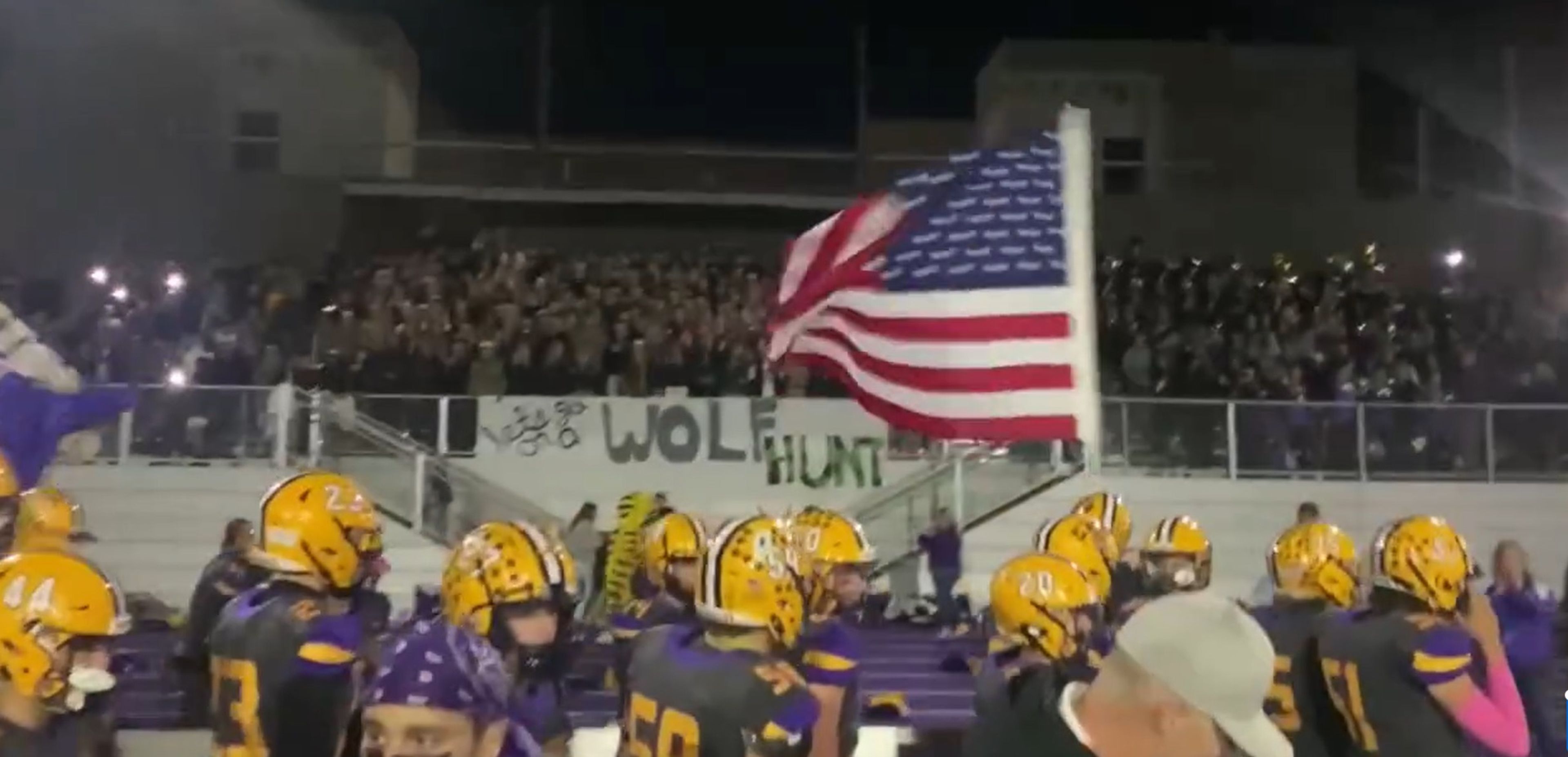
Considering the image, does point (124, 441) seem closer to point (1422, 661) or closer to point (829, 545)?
point (829, 545)

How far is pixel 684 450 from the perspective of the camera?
16.1m

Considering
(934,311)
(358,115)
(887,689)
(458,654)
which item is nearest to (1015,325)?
(934,311)

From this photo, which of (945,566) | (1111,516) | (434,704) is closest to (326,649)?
(434,704)

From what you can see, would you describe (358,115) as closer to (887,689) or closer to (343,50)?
(343,50)

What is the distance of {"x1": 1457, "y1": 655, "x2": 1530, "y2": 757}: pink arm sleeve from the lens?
4516 mm

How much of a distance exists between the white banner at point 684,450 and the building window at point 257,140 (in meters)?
10.9

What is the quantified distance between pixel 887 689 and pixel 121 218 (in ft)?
53.1

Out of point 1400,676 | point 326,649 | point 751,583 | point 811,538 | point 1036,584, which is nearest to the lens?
point 751,583

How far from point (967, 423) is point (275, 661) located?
4.10 m

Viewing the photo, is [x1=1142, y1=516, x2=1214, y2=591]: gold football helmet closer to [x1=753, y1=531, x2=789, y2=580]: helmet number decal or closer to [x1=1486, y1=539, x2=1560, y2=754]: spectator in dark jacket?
[x1=1486, y1=539, x2=1560, y2=754]: spectator in dark jacket

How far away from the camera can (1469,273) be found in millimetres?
23797

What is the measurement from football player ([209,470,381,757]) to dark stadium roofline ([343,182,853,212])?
18.8 meters

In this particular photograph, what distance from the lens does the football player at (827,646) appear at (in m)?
4.82

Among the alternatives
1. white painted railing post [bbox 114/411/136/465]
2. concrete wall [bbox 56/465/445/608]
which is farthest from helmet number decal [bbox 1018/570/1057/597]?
white painted railing post [bbox 114/411/136/465]
